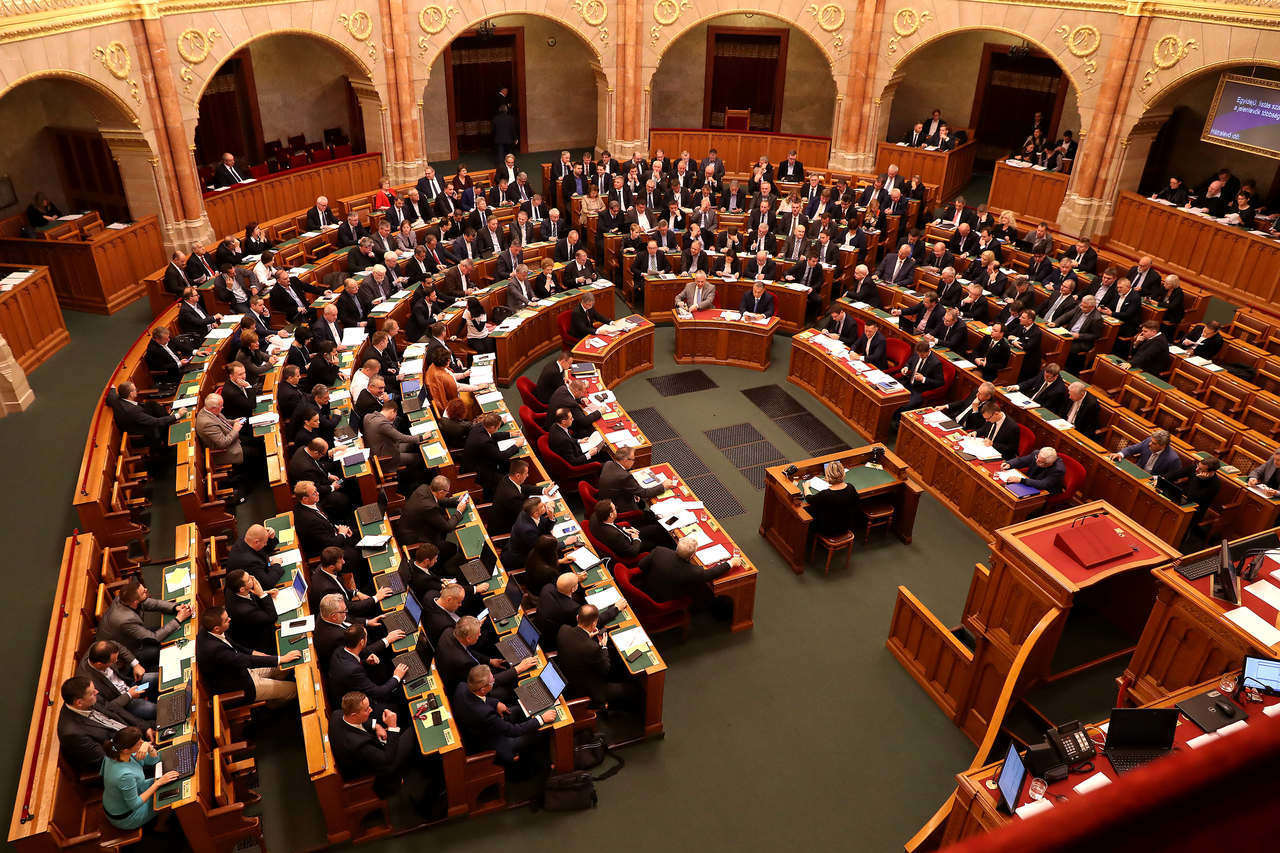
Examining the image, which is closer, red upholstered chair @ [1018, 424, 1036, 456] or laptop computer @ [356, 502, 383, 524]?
laptop computer @ [356, 502, 383, 524]

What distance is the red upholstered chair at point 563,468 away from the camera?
1030cm

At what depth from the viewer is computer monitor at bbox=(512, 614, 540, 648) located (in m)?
7.38

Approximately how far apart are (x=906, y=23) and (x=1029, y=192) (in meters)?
4.53

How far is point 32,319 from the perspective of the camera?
39.5 ft

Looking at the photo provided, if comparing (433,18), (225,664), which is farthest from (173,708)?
(433,18)

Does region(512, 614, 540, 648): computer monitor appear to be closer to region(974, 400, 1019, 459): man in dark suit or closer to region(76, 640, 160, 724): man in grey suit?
region(76, 640, 160, 724): man in grey suit

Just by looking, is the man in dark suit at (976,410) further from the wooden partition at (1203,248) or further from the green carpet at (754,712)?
the wooden partition at (1203,248)

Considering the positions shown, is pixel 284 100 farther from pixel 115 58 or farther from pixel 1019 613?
pixel 1019 613

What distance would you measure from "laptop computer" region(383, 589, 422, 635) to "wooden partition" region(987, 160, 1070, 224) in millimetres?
15510

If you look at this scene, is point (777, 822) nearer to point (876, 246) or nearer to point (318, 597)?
point (318, 597)

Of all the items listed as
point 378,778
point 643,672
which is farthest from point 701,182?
point 378,778

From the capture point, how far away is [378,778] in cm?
651

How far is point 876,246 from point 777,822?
1216cm

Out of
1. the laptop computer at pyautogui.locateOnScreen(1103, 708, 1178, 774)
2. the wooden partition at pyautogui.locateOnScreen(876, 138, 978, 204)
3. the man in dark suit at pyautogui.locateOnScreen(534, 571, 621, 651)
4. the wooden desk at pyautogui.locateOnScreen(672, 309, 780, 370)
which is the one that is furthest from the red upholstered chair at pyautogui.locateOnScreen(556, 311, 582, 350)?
the wooden partition at pyautogui.locateOnScreen(876, 138, 978, 204)
